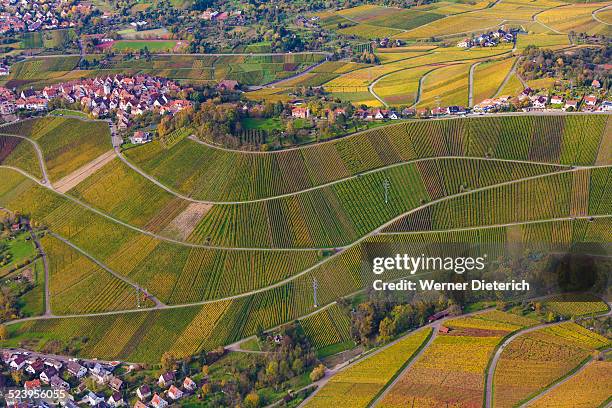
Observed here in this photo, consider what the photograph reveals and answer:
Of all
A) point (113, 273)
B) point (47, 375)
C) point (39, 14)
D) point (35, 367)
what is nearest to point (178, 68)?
point (39, 14)

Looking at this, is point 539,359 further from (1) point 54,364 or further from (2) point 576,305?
(1) point 54,364

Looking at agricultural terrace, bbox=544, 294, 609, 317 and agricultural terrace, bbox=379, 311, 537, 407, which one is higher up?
agricultural terrace, bbox=544, 294, 609, 317

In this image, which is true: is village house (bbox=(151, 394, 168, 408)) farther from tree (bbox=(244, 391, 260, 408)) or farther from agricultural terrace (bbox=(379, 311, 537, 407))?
agricultural terrace (bbox=(379, 311, 537, 407))

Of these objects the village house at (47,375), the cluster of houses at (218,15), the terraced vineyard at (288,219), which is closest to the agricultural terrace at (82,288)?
the terraced vineyard at (288,219)

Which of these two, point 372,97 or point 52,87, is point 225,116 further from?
point 52,87

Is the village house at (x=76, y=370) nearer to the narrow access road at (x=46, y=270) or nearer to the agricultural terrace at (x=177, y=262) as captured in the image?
the narrow access road at (x=46, y=270)

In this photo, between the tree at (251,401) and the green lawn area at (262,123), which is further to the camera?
the green lawn area at (262,123)

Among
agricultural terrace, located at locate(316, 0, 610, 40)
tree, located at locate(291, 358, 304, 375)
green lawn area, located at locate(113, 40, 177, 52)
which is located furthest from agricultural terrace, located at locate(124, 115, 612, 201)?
green lawn area, located at locate(113, 40, 177, 52)
